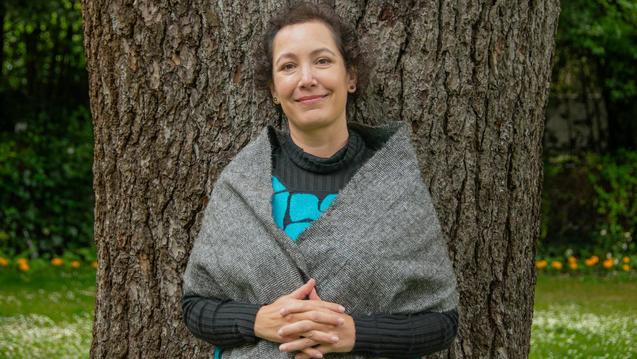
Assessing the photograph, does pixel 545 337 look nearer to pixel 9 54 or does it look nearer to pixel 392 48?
pixel 392 48

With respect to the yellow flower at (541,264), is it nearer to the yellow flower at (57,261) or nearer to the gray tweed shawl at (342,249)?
the yellow flower at (57,261)

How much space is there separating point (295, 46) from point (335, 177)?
0.39 metres

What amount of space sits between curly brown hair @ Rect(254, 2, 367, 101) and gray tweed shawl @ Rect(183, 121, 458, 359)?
0.30m

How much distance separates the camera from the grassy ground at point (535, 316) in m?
6.15

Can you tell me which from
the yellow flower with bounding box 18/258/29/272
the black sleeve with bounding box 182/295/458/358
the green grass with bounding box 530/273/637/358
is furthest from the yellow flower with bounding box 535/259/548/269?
the black sleeve with bounding box 182/295/458/358

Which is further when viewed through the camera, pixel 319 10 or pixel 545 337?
pixel 545 337

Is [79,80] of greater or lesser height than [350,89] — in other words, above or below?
below

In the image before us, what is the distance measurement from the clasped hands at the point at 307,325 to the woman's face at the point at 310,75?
0.49 meters

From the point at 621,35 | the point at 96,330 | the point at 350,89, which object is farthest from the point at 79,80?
the point at 350,89

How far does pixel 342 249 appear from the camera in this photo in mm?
2607

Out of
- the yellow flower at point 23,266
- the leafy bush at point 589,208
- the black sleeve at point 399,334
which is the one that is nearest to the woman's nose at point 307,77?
the black sleeve at point 399,334

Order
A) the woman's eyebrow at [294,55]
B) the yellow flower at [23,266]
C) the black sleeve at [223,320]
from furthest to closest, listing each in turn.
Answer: the yellow flower at [23,266] < the woman's eyebrow at [294,55] < the black sleeve at [223,320]

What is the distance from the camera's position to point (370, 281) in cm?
261

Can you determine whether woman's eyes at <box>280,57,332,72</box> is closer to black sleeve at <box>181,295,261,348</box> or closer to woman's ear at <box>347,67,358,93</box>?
woman's ear at <box>347,67,358,93</box>
